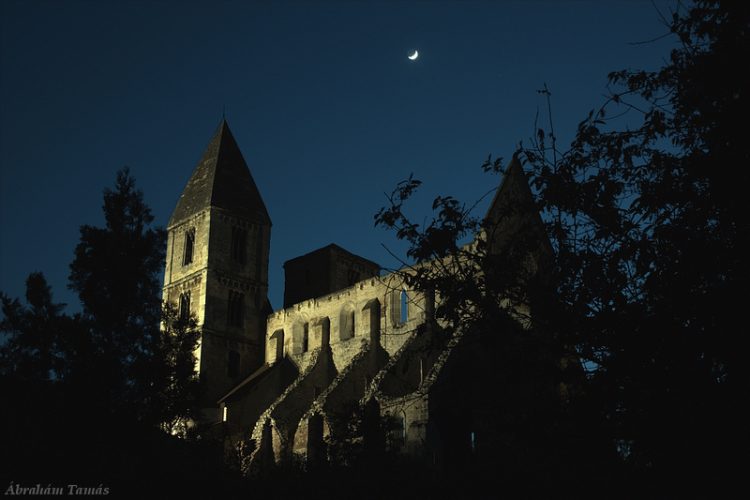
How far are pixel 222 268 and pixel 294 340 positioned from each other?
6.10 m

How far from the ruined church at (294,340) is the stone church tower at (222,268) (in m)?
0.07

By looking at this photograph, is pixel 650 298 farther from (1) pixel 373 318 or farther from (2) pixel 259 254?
(2) pixel 259 254

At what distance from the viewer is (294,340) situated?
41156mm

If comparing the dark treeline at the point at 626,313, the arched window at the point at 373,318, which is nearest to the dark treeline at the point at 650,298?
the dark treeline at the point at 626,313

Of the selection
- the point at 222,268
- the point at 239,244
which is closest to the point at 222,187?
the point at 239,244

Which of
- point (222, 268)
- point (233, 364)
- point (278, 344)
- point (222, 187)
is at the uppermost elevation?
point (222, 187)

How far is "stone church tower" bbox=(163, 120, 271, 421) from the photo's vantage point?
136ft

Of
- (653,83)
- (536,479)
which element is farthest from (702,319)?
(536,479)

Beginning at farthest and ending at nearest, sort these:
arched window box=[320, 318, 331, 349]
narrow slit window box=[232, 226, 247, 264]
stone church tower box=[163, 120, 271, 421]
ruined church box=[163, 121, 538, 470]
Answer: narrow slit window box=[232, 226, 247, 264]
stone church tower box=[163, 120, 271, 421]
arched window box=[320, 318, 331, 349]
ruined church box=[163, 121, 538, 470]

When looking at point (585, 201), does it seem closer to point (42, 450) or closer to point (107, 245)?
point (42, 450)

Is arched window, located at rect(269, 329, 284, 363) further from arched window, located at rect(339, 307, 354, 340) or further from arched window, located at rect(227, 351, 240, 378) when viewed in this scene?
arched window, located at rect(339, 307, 354, 340)

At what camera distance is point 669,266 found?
10.3 m

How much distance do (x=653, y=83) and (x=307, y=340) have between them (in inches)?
1228

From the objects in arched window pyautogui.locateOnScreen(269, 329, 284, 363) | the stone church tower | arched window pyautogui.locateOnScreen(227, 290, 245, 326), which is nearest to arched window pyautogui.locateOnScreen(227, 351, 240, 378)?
the stone church tower
